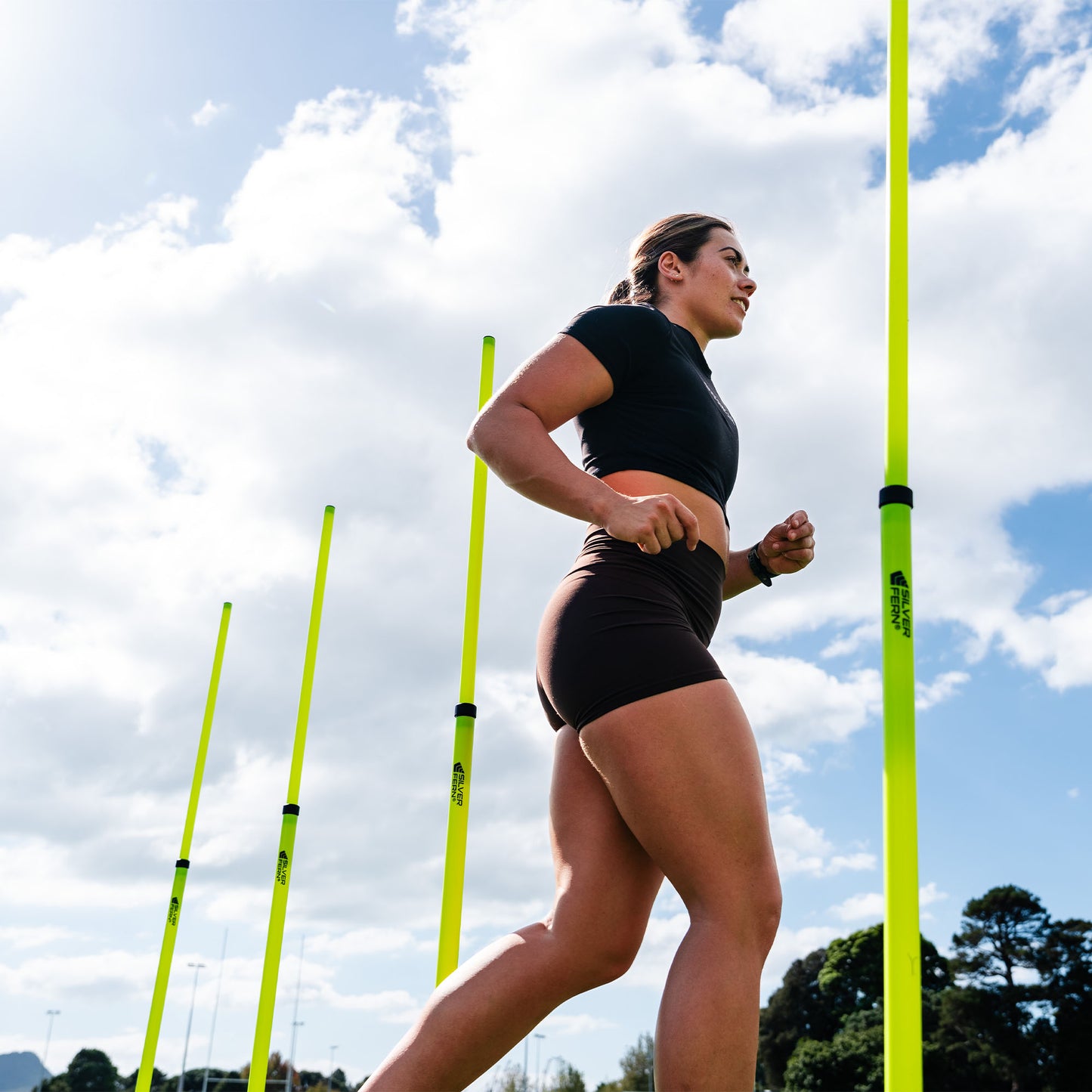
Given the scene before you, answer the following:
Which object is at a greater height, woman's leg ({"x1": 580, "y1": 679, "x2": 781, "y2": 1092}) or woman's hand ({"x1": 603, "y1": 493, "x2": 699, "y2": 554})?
woman's hand ({"x1": 603, "y1": 493, "x2": 699, "y2": 554})

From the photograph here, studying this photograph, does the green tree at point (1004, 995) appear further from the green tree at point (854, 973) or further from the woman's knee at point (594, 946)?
the woman's knee at point (594, 946)

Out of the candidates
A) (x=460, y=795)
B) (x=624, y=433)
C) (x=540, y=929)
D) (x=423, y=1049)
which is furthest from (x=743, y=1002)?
(x=460, y=795)

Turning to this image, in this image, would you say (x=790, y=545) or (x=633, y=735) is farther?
(x=790, y=545)

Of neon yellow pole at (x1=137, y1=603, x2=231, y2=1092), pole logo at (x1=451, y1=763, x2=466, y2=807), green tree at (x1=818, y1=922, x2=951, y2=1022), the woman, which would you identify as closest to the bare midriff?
the woman

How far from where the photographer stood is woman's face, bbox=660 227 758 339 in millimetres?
2193

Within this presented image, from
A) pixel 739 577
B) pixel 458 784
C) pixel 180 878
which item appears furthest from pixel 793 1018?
pixel 739 577

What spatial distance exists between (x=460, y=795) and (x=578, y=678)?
2.32 metres

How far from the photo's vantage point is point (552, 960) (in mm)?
1646

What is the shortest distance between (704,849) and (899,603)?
619 mm

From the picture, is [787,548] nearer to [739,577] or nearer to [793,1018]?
[739,577]

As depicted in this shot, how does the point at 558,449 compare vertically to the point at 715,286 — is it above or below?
below

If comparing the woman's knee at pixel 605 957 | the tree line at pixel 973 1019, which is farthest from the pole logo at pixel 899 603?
the tree line at pixel 973 1019

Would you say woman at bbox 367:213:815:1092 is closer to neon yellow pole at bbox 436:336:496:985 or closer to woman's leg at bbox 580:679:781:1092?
woman's leg at bbox 580:679:781:1092

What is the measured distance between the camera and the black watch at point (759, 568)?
2305 mm
